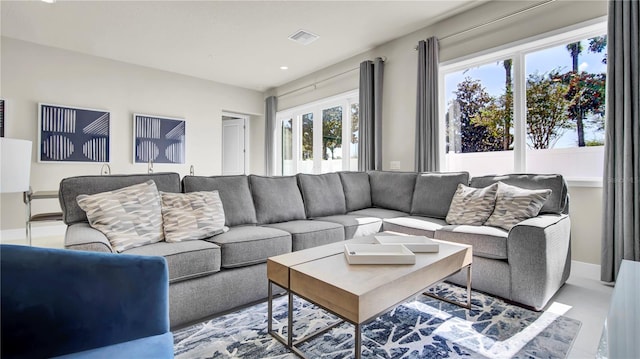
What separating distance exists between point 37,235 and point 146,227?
12.6 feet

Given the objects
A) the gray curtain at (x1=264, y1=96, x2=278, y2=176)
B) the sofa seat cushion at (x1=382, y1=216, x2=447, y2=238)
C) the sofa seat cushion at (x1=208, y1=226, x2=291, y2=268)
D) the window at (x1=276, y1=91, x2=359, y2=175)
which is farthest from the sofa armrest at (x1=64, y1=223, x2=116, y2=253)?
the gray curtain at (x1=264, y1=96, x2=278, y2=176)

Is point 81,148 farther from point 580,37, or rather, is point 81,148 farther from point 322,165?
point 580,37

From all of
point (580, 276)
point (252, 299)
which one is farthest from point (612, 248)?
point (252, 299)

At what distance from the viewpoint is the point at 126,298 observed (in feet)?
3.06

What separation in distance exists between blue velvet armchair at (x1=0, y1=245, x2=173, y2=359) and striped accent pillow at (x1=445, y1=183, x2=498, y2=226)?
232 cm

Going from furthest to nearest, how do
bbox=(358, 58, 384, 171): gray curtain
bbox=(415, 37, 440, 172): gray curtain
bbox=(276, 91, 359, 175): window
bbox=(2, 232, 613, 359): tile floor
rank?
bbox=(276, 91, 359, 175): window → bbox=(358, 58, 384, 171): gray curtain → bbox=(415, 37, 440, 172): gray curtain → bbox=(2, 232, 613, 359): tile floor

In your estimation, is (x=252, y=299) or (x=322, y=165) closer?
(x=252, y=299)

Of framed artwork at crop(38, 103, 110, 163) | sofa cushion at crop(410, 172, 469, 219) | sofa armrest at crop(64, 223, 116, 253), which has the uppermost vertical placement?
framed artwork at crop(38, 103, 110, 163)

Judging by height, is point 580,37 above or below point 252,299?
above

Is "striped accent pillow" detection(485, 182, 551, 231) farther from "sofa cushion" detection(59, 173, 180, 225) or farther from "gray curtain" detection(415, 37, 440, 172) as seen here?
"sofa cushion" detection(59, 173, 180, 225)

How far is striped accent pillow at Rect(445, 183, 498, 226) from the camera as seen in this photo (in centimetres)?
245

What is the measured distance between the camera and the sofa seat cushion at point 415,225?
8.07 ft

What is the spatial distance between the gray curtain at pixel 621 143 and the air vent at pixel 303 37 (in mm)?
2961

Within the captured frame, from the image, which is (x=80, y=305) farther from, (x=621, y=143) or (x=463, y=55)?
→ (x=463, y=55)
